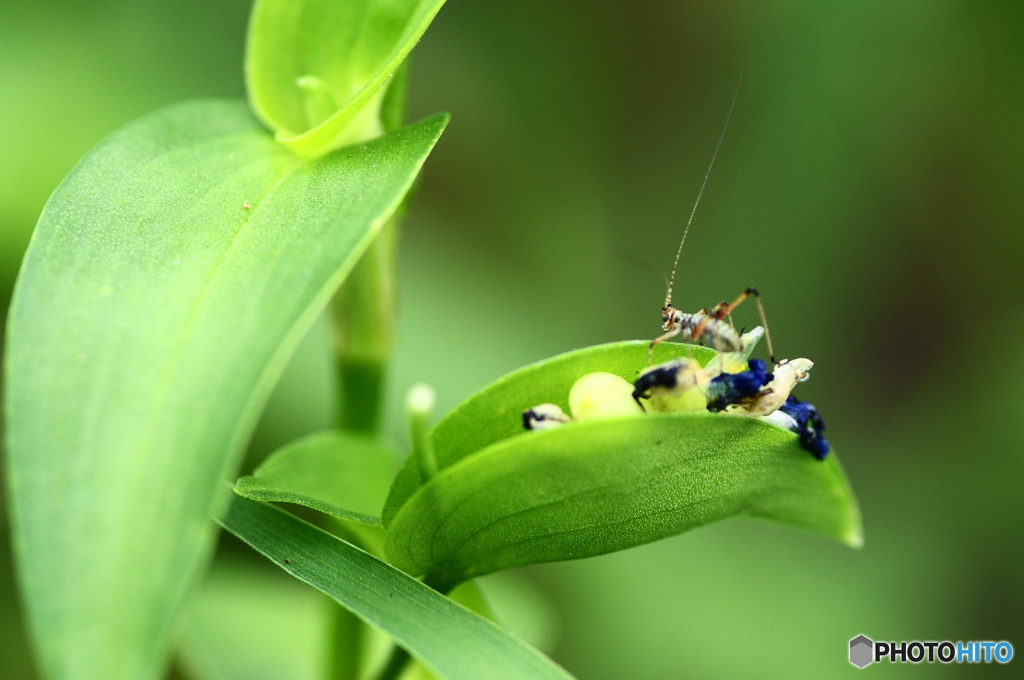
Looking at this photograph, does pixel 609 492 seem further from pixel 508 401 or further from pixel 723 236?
pixel 723 236

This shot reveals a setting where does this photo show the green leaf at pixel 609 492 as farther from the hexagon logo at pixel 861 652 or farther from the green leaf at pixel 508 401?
the hexagon logo at pixel 861 652

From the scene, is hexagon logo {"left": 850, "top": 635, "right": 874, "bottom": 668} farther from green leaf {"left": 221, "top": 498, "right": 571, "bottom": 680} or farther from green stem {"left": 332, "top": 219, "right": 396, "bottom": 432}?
green leaf {"left": 221, "top": 498, "right": 571, "bottom": 680}

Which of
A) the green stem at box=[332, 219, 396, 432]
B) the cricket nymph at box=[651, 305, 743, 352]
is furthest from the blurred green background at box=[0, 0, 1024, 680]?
the cricket nymph at box=[651, 305, 743, 352]

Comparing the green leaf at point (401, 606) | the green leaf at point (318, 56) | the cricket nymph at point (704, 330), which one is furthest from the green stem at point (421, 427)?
the green leaf at point (318, 56)

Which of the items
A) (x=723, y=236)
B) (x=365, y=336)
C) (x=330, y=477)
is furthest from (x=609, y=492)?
Answer: (x=723, y=236)

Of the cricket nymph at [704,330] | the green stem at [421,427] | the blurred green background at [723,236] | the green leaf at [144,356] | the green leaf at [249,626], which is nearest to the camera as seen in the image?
the green leaf at [144,356]
